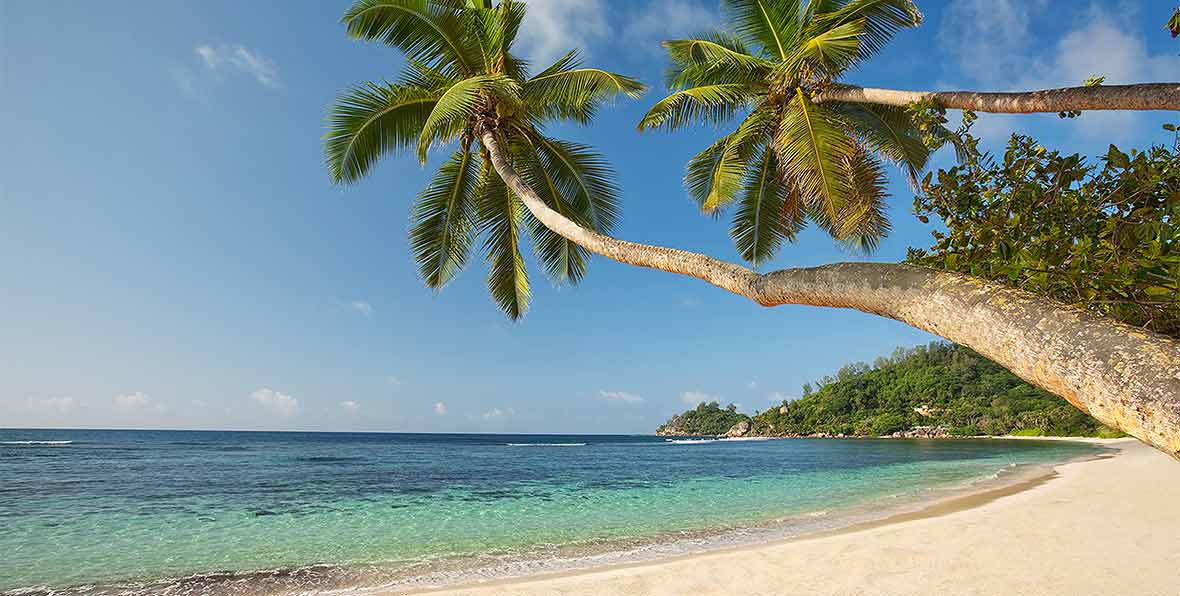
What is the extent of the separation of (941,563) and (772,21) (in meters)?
7.68

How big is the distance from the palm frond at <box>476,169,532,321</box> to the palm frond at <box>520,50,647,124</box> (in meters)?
1.51

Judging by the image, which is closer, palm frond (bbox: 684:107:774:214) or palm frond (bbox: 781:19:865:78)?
palm frond (bbox: 781:19:865:78)

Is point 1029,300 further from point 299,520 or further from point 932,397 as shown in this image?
point 932,397

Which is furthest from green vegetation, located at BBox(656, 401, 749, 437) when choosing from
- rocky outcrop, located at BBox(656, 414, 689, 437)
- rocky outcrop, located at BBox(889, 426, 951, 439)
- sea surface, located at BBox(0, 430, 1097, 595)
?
sea surface, located at BBox(0, 430, 1097, 595)

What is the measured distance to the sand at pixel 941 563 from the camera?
5465 mm

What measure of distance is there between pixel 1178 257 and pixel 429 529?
10.6 metres

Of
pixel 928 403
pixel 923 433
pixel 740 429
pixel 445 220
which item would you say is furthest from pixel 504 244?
pixel 740 429

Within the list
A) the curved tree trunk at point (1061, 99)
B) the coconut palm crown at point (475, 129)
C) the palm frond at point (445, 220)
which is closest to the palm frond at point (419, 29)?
the coconut palm crown at point (475, 129)

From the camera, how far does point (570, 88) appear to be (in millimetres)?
7699

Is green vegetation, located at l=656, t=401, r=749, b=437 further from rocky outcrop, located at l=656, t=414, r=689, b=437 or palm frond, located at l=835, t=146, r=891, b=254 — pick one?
palm frond, located at l=835, t=146, r=891, b=254

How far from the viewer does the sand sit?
546 cm

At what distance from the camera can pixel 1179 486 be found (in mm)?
11758

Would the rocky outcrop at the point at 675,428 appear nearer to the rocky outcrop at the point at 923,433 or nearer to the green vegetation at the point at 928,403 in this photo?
the green vegetation at the point at 928,403

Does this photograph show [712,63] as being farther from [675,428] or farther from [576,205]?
[675,428]
